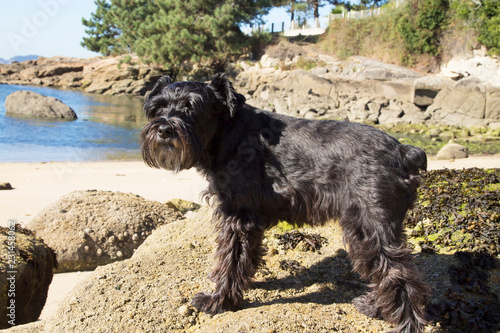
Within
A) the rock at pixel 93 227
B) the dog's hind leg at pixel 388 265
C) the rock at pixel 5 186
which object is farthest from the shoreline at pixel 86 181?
the dog's hind leg at pixel 388 265

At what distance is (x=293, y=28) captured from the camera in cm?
5103

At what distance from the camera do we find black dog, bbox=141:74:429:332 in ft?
12.5

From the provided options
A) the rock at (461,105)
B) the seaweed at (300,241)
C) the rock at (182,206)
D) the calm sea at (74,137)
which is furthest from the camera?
the rock at (461,105)

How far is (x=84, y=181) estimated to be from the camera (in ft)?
44.2

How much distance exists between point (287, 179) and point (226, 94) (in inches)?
42.9

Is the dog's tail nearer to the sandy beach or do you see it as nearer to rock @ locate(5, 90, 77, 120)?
the sandy beach

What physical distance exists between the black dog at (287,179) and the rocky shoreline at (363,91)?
2467 cm

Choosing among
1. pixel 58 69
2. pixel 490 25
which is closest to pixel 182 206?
pixel 490 25

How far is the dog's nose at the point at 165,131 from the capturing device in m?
3.89

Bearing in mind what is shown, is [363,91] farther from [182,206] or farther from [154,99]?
[154,99]

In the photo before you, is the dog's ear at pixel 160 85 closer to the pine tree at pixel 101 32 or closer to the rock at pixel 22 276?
the rock at pixel 22 276

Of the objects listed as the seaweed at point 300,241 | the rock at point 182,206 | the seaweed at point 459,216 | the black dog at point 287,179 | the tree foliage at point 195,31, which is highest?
the tree foliage at point 195,31

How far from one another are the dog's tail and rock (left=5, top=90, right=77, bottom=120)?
30.3 m

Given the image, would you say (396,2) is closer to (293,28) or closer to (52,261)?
(293,28)
